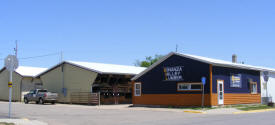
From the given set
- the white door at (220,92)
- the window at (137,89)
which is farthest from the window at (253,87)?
the window at (137,89)

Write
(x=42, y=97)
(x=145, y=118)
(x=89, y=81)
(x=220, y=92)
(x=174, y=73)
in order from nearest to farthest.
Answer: (x=145, y=118) < (x=220, y=92) < (x=174, y=73) < (x=89, y=81) < (x=42, y=97)

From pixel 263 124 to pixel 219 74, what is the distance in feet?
41.9

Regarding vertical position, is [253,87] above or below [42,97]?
above

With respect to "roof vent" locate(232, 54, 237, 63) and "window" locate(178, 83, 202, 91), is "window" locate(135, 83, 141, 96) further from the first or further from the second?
"roof vent" locate(232, 54, 237, 63)

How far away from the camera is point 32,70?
1839 inches

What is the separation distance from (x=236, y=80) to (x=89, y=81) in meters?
14.9

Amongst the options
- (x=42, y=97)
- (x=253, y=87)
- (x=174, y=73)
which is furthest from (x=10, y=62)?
(x=253, y=87)

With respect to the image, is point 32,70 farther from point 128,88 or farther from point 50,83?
point 128,88

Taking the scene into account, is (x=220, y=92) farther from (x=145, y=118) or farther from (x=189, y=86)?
(x=145, y=118)

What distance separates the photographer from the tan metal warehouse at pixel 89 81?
3512 centimetres

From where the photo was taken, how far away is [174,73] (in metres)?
28.4

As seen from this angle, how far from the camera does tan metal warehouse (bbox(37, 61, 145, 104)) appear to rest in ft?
115

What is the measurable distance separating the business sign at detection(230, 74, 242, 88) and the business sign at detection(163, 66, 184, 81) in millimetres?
4453

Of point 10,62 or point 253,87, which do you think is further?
point 253,87
